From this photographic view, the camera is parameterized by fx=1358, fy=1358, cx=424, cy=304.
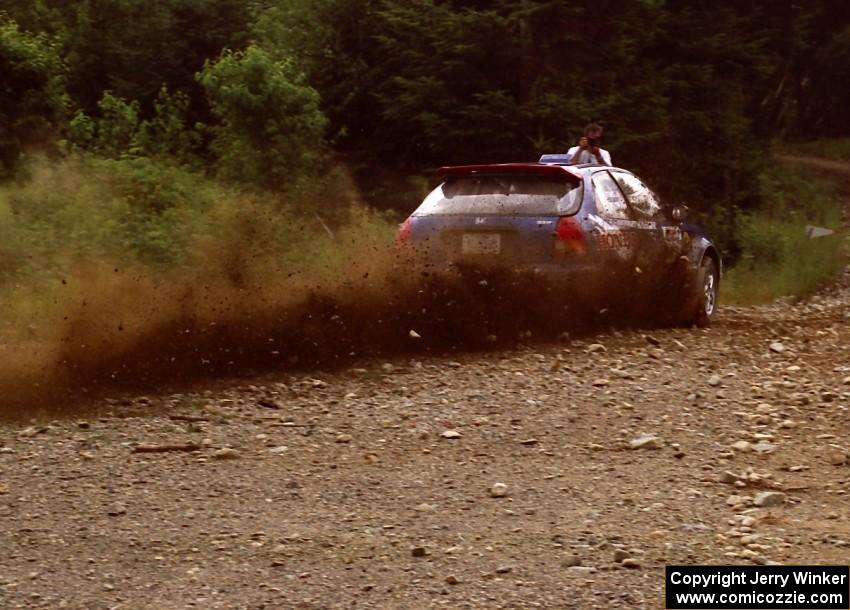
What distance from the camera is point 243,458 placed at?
7.19 meters

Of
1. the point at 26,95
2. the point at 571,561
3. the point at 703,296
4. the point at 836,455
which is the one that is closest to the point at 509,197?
the point at 703,296

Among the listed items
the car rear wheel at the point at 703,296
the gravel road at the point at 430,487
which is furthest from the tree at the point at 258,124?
the gravel road at the point at 430,487

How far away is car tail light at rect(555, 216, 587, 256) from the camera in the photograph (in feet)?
36.8

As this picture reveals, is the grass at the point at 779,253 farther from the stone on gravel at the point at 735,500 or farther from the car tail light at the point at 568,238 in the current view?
the stone on gravel at the point at 735,500

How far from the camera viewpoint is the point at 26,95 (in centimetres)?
2066

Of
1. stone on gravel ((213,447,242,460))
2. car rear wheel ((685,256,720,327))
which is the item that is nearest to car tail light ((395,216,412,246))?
car rear wheel ((685,256,720,327))

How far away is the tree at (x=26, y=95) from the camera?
20016mm

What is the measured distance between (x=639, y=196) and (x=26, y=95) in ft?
37.6

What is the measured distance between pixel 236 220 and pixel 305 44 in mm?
16392

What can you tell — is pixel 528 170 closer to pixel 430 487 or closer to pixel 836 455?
pixel 836 455

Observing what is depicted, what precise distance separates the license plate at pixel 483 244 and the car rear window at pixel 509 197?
8.8 inches

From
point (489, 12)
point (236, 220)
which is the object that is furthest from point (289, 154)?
point (236, 220)

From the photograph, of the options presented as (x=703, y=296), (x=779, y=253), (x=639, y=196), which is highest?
(x=639, y=196)

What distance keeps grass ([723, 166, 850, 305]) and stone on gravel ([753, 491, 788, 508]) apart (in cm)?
1220
